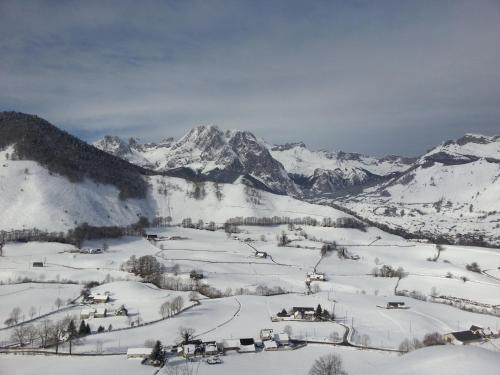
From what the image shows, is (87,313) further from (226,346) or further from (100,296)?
(226,346)

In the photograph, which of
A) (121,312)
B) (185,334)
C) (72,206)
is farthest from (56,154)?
(185,334)

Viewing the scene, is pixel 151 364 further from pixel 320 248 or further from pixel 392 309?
pixel 320 248

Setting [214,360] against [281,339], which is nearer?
[214,360]

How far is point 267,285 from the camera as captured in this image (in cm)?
9088

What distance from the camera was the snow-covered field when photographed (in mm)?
50875

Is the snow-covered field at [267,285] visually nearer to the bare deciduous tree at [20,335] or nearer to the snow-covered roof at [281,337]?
the bare deciduous tree at [20,335]

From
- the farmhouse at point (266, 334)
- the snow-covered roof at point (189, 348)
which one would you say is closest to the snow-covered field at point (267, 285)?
the farmhouse at point (266, 334)

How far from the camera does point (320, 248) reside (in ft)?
434

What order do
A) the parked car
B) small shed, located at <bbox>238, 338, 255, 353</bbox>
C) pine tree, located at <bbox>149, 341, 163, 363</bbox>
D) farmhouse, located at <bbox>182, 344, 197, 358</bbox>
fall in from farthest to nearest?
small shed, located at <bbox>238, 338, 255, 353</bbox> < farmhouse, located at <bbox>182, 344, 197, 358</bbox> < the parked car < pine tree, located at <bbox>149, 341, 163, 363</bbox>

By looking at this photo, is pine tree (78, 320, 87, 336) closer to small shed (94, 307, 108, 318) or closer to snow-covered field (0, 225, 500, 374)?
snow-covered field (0, 225, 500, 374)

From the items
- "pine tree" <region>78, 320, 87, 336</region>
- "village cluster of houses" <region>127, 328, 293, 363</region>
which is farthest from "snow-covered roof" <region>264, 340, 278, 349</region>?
"pine tree" <region>78, 320, 87, 336</region>

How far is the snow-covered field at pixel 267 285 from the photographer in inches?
2003

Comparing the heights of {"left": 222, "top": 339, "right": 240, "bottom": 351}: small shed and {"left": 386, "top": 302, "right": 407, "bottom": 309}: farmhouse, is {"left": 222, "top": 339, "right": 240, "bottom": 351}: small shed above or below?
above

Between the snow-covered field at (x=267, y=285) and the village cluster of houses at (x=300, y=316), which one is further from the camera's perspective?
the village cluster of houses at (x=300, y=316)
